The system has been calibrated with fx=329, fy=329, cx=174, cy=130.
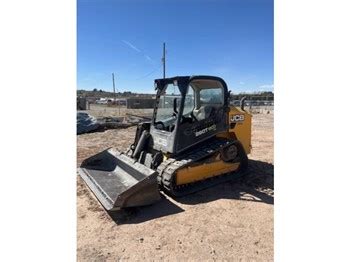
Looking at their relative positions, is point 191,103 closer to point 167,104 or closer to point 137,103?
point 167,104

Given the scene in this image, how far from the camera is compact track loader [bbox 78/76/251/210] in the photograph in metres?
4.83

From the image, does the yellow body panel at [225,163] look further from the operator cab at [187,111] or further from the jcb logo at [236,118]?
the operator cab at [187,111]

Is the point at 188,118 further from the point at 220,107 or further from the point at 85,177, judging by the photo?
the point at 85,177

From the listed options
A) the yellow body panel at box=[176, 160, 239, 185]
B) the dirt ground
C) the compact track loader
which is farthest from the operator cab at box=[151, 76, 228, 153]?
the dirt ground

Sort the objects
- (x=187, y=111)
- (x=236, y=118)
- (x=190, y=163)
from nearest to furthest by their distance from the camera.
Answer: (x=190, y=163) < (x=187, y=111) < (x=236, y=118)

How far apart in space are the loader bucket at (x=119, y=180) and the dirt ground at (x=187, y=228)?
0.57 feet

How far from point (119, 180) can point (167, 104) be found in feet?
5.41

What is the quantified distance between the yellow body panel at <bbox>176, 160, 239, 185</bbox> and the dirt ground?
0.23 m

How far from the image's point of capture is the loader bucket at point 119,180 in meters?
4.12

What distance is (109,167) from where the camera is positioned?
5.73 m

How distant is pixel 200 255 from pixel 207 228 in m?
0.61

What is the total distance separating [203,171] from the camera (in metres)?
5.18

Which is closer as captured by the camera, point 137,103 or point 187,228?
point 187,228

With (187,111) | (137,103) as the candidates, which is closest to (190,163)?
(187,111)
